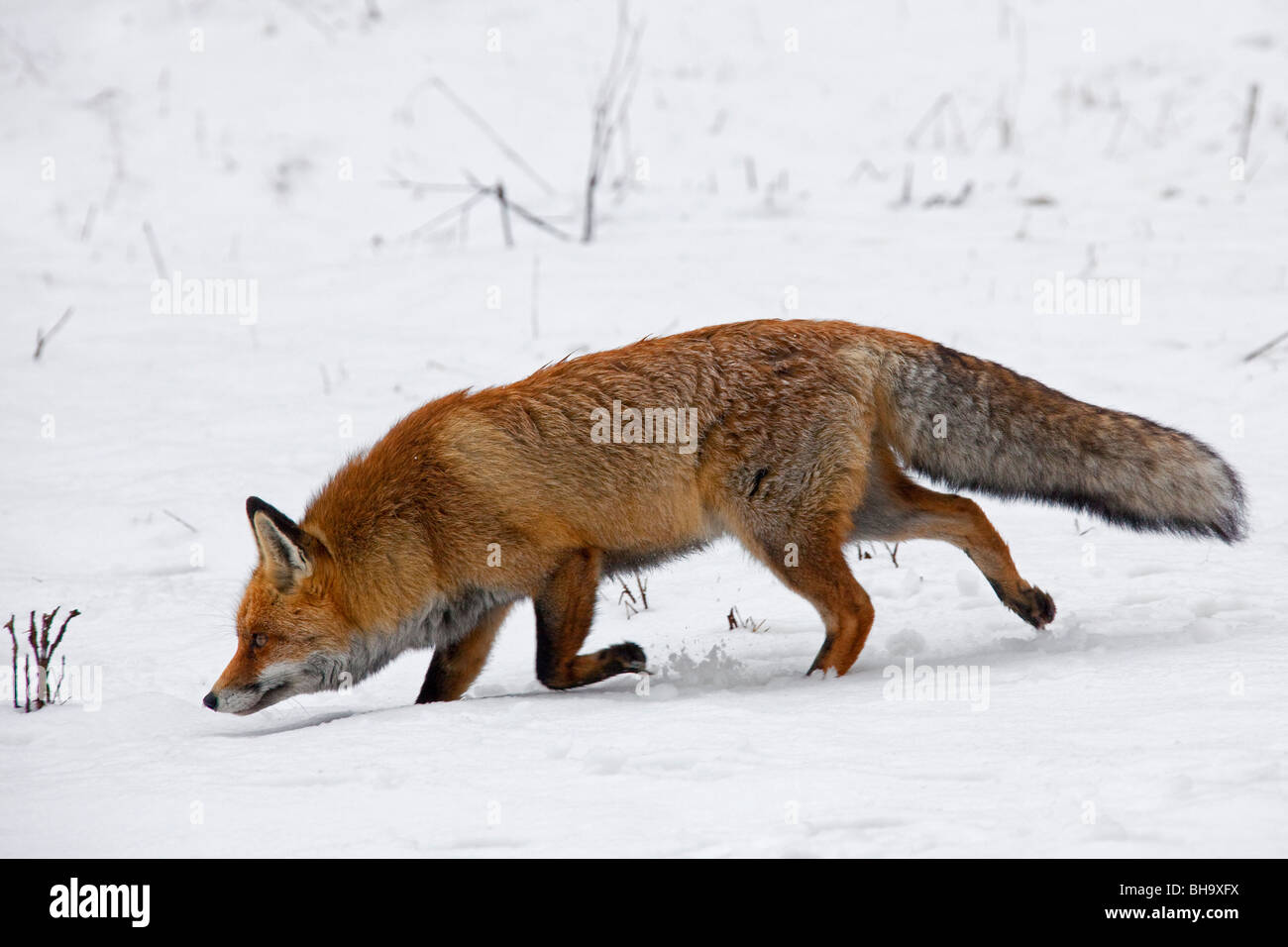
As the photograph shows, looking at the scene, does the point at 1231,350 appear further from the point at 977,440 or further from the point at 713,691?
the point at 713,691

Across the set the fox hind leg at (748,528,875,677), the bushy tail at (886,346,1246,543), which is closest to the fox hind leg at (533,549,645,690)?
the fox hind leg at (748,528,875,677)

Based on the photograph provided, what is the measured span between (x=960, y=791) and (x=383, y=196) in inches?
440

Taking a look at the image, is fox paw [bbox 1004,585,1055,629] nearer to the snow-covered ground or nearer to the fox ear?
the snow-covered ground

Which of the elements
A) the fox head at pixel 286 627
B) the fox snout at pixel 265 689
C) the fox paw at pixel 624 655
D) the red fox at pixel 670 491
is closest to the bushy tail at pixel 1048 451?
the red fox at pixel 670 491

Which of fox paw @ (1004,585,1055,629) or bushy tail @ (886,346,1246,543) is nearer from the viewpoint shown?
bushy tail @ (886,346,1246,543)

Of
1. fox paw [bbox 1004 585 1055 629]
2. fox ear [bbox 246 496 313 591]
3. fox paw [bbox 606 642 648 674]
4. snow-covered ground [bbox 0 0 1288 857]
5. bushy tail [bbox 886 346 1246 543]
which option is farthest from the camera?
fox paw [bbox 1004 585 1055 629]

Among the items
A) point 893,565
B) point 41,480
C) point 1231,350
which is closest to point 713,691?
point 893,565

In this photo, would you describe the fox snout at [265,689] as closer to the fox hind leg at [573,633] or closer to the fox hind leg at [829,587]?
the fox hind leg at [573,633]

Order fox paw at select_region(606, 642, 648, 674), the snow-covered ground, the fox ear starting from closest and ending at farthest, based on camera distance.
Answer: the snow-covered ground
the fox ear
fox paw at select_region(606, 642, 648, 674)

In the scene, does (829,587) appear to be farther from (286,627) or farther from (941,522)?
(286,627)

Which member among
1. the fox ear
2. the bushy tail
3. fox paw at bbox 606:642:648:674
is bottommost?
fox paw at bbox 606:642:648:674

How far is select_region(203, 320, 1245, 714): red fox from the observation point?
5051 millimetres

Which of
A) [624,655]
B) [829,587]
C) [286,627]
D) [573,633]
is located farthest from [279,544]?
[829,587]

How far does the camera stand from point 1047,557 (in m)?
6.66
